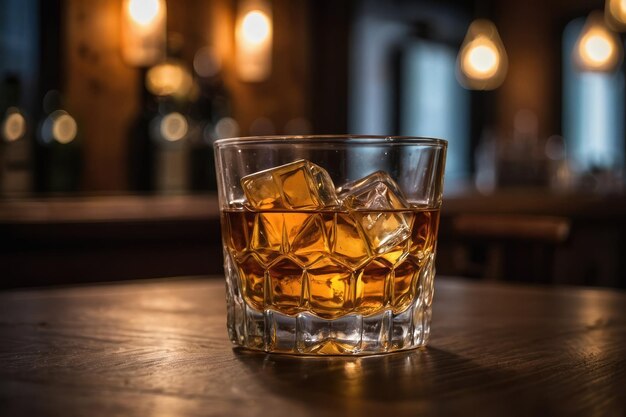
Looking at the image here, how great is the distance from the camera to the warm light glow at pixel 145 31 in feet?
11.1

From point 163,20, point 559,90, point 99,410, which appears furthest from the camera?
point 559,90

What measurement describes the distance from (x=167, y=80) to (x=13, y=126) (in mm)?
771

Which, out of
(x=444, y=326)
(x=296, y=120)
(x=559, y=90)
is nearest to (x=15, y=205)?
(x=444, y=326)

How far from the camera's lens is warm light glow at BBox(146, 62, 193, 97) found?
11.4 feet

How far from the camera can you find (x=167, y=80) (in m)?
3.49

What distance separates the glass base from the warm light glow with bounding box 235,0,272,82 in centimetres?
328

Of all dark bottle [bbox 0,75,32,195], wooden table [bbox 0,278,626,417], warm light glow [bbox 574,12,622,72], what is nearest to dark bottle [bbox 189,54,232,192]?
dark bottle [bbox 0,75,32,195]

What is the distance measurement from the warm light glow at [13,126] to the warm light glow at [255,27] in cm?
131

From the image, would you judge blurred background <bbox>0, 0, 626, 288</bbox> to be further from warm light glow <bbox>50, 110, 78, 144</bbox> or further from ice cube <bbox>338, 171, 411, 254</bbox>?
ice cube <bbox>338, 171, 411, 254</bbox>

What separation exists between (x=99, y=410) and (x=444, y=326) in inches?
17.4

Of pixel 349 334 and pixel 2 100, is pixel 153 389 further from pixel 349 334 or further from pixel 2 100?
pixel 2 100

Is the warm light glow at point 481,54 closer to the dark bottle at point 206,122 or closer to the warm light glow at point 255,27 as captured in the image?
the warm light glow at point 255,27

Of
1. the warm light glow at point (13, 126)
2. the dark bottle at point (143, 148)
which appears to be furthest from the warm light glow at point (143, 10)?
the warm light glow at point (13, 126)

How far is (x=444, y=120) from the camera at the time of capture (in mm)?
6621
